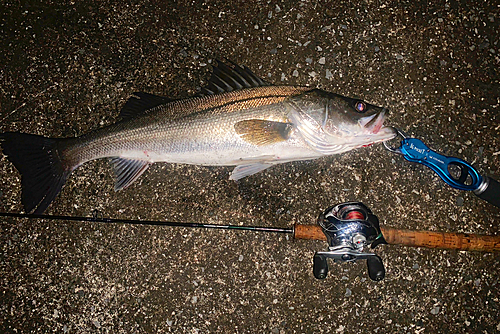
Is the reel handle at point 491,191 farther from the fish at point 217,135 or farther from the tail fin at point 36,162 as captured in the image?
the tail fin at point 36,162

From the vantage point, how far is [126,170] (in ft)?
8.96

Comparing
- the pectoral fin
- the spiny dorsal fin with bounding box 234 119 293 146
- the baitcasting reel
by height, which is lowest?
the baitcasting reel

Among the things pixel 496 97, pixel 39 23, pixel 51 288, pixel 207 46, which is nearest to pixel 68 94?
pixel 39 23

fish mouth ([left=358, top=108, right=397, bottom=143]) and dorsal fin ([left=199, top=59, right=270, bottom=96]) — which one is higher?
dorsal fin ([left=199, top=59, right=270, bottom=96])

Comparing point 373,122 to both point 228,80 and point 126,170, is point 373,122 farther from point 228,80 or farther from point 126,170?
point 126,170

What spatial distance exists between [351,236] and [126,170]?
1.80 meters

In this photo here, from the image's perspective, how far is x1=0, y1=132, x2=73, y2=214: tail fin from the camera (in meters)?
2.67

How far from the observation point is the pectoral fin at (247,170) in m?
2.63

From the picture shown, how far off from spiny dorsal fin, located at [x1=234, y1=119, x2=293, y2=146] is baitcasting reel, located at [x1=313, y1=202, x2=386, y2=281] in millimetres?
661

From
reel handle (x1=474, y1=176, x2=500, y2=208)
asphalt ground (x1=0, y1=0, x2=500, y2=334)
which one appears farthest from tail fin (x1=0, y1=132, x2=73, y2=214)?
reel handle (x1=474, y1=176, x2=500, y2=208)

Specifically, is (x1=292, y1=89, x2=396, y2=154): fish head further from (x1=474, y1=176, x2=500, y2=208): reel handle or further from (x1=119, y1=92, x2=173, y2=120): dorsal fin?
(x1=119, y1=92, x2=173, y2=120): dorsal fin

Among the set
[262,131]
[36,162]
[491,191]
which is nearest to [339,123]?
[262,131]

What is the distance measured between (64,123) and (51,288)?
140 centimetres

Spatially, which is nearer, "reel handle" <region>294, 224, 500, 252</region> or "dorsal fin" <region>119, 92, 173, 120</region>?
"reel handle" <region>294, 224, 500, 252</region>
